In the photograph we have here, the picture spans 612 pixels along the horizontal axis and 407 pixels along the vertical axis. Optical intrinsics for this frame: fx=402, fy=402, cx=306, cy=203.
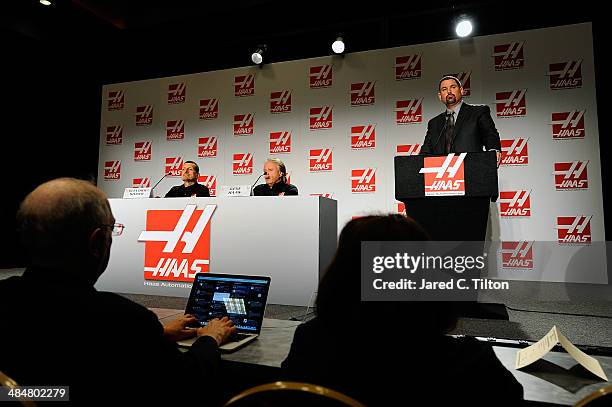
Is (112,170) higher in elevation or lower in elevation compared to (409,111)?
lower

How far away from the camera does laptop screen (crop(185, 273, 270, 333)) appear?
137cm

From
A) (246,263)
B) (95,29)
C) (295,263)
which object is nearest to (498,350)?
(295,263)

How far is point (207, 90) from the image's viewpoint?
5.73m

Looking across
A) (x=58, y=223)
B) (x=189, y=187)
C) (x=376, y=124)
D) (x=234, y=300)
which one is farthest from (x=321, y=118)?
(x=58, y=223)

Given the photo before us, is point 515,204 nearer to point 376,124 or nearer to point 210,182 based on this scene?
point 376,124

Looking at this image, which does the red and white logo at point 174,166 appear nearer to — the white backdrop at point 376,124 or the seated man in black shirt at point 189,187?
the white backdrop at point 376,124

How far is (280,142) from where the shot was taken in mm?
5297

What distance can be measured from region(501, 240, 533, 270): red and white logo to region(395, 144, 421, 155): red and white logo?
1.39 m

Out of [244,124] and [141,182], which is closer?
[244,124]

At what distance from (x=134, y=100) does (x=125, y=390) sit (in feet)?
20.1

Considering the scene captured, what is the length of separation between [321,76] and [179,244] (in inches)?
123

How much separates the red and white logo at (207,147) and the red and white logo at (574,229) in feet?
14.0

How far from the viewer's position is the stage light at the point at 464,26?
14.2ft

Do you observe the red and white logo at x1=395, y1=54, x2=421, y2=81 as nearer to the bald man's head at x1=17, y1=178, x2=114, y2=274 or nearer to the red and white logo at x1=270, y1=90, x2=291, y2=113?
the red and white logo at x1=270, y1=90, x2=291, y2=113
